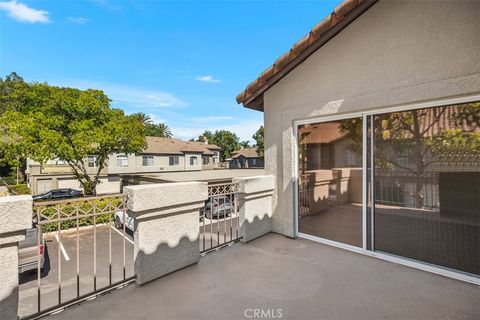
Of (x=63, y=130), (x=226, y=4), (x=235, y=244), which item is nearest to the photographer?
(x=235, y=244)

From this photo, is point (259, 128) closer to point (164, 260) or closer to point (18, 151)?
point (18, 151)

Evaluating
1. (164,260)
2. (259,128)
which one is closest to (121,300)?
(164,260)

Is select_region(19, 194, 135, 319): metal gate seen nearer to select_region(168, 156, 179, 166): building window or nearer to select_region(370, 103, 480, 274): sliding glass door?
select_region(370, 103, 480, 274): sliding glass door

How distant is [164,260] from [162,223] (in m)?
0.54

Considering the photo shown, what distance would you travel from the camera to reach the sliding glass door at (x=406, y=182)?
9.62ft

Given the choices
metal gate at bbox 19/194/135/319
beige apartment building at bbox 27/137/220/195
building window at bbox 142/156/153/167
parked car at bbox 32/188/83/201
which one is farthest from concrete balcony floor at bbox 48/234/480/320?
building window at bbox 142/156/153/167

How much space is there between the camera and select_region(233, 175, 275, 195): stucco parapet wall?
4.30 meters

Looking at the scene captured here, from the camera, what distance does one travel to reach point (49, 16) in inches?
349

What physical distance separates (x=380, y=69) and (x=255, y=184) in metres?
2.84

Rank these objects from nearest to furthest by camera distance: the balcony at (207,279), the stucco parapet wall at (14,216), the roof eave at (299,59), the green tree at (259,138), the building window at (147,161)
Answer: the stucco parapet wall at (14,216) < the balcony at (207,279) < the roof eave at (299,59) < the building window at (147,161) < the green tree at (259,138)

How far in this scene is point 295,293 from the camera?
2.70 meters

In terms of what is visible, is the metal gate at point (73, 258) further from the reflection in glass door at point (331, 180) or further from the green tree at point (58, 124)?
the green tree at point (58, 124)

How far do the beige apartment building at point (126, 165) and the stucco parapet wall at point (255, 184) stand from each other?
1957cm

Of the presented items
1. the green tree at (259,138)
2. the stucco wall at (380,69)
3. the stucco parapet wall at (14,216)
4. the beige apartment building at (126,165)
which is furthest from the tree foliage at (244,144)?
the stucco parapet wall at (14,216)
